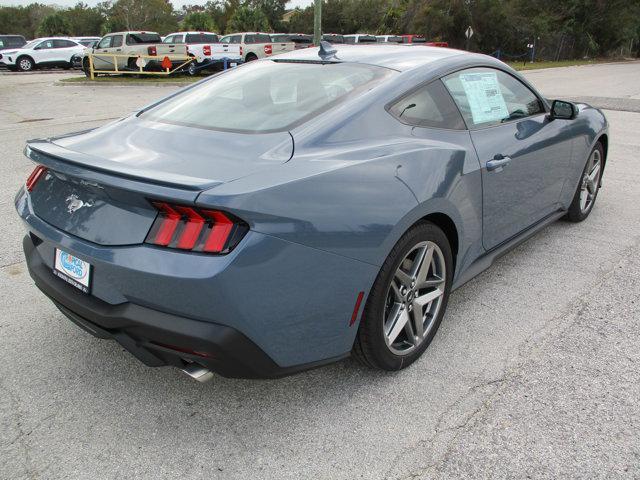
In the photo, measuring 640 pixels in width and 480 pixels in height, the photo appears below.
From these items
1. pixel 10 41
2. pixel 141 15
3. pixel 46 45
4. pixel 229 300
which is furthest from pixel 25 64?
pixel 141 15

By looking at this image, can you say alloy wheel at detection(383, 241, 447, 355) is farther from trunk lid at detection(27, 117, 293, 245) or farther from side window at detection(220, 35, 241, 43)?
side window at detection(220, 35, 241, 43)

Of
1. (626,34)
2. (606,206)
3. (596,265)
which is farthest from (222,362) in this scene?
(626,34)

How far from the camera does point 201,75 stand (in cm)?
2250

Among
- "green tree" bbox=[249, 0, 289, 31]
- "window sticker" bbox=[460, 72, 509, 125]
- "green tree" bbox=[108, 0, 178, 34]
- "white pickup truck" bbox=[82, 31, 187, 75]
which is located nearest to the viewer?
"window sticker" bbox=[460, 72, 509, 125]

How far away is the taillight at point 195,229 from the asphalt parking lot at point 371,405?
873 mm

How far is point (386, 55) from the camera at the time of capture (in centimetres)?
316

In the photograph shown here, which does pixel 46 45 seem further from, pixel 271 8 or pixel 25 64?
pixel 271 8

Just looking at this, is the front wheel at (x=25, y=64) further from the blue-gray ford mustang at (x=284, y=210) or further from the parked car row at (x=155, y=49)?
the blue-gray ford mustang at (x=284, y=210)

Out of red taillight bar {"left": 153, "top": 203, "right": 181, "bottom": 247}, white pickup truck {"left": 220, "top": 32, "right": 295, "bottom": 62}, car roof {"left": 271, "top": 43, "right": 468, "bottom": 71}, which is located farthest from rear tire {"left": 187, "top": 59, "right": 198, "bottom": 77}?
red taillight bar {"left": 153, "top": 203, "right": 181, "bottom": 247}

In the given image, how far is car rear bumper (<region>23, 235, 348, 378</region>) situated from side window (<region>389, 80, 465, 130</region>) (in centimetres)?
A: 126

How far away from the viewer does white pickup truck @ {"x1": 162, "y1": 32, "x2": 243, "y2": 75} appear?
2239 centimetres

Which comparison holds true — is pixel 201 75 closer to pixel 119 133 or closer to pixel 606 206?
pixel 606 206

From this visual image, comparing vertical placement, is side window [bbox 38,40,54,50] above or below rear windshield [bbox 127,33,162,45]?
above

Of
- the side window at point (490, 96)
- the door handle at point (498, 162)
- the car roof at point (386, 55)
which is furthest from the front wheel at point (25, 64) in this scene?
the door handle at point (498, 162)
